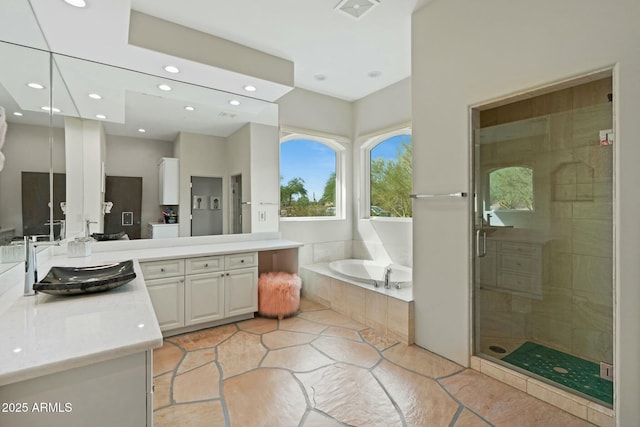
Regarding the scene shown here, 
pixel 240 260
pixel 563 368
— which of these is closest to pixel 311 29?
pixel 240 260

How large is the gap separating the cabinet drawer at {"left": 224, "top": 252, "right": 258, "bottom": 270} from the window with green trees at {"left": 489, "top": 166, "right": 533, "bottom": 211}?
231 cm

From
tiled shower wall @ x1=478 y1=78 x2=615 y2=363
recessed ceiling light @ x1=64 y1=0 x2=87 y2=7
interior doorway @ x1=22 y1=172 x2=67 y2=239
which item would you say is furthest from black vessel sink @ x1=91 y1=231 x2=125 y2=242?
tiled shower wall @ x1=478 y1=78 x2=615 y2=363

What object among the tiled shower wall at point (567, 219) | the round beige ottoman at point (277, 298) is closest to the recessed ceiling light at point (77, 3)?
the round beige ottoman at point (277, 298)

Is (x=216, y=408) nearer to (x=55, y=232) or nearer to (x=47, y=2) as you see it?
(x=55, y=232)

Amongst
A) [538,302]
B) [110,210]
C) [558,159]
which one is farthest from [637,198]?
[110,210]

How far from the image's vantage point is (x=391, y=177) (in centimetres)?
421

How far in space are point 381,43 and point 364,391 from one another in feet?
10.1

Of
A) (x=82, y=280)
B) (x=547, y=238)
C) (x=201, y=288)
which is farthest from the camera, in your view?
(x=201, y=288)

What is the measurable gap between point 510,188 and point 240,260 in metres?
2.56

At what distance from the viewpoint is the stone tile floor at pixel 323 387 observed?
176 cm

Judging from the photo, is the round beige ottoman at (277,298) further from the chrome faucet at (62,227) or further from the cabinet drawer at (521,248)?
the cabinet drawer at (521,248)

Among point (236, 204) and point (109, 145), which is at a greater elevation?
point (109, 145)

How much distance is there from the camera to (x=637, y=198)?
1.53 metres

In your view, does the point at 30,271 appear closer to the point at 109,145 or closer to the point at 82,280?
the point at 82,280
